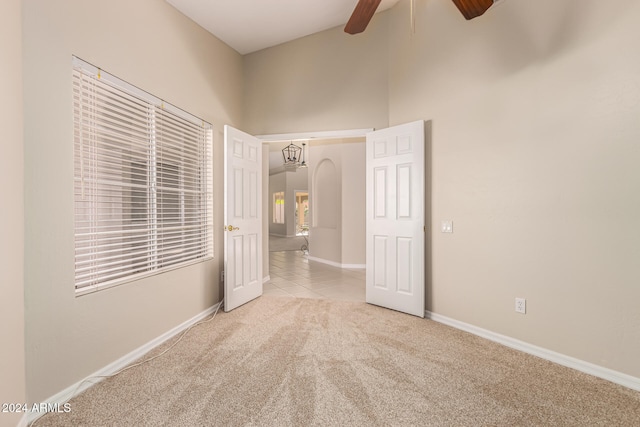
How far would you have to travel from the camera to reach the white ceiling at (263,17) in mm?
2832

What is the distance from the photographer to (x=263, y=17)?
3119 millimetres

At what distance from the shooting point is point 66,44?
5.89 feet

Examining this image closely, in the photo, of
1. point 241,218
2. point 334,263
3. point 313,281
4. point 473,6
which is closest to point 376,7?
point 473,6

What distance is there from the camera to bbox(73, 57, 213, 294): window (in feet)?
6.34

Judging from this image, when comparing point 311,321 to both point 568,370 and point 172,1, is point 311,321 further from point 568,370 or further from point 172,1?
point 172,1

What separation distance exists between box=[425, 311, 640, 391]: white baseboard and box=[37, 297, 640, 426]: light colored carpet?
2.4 inches

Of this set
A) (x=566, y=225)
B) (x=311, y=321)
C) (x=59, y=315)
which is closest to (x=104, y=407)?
(x=59, y=315)

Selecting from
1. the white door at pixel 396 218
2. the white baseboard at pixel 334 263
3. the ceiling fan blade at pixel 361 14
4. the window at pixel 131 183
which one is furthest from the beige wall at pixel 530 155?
the white baseboard at pixel 334 263

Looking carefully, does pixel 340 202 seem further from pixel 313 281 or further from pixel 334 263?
pixel 313 281

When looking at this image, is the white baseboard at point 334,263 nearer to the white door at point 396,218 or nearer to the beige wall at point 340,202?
the beige wall at point 340,202

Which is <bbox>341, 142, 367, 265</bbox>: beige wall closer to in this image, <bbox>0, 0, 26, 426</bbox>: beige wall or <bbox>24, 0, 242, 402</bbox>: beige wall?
<bbox>24, 0, 242, 402</bbox>: beige wall

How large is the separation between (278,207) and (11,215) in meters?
11.5

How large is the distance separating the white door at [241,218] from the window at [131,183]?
0.29 metres

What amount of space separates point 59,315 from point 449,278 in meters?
3.18
